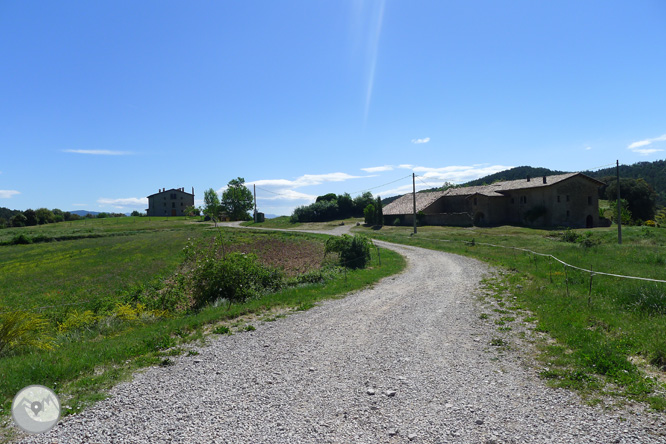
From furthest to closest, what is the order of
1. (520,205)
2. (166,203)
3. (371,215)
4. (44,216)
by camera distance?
(166,203)
(44,216)
(371,215)
(520,205)

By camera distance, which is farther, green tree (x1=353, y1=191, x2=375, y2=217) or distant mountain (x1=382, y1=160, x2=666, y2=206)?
distant mountain (x1=382, y1=160, x2=666, y2=206)

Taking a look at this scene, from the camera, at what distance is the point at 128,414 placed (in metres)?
5.62

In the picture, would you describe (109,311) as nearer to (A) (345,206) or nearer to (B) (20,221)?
(A) (345,206)

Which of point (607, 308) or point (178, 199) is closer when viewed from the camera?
point (607, 308)

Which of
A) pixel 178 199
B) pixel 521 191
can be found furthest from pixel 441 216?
pixel 178 199

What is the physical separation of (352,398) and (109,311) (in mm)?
11730

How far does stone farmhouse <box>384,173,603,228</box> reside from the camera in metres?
56.6

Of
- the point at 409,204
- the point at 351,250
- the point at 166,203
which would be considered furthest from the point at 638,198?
the point at 166,203

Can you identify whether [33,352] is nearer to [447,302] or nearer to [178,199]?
[447,302]

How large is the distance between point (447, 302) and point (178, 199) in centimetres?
11920

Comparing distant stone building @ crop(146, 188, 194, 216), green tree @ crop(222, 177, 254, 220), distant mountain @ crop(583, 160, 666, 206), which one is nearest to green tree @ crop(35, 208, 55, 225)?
distant stone building @ crop(146, 188, 194, 216)

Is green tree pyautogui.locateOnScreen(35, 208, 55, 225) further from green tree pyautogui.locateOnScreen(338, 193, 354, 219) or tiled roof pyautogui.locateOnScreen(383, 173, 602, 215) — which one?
tiled roof pyautogui.locateOnScreen(383, 173, 602, 215)

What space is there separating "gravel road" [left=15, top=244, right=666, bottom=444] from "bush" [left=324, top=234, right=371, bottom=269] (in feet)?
45.7

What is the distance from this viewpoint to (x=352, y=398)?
20.0 ft
